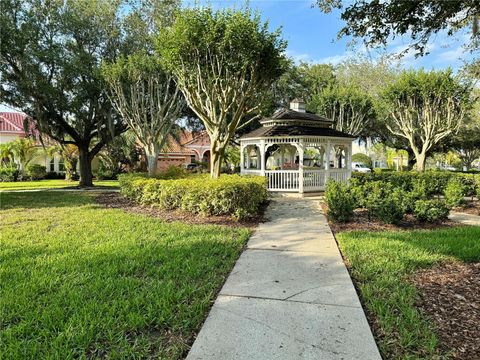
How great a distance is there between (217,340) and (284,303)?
98cm

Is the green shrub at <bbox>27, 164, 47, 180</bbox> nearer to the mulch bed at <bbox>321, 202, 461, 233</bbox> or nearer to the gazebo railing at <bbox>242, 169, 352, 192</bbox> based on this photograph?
the gazebo railing at <bbox>242, 169, 352, 192</bbox>

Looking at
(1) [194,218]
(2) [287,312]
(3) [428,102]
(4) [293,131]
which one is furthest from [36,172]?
(3) [428,102]

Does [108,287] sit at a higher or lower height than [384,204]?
lower

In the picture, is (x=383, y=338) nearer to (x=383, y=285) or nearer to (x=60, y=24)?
(x=383, y=285)

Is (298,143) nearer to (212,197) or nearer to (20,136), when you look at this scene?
(212,197)

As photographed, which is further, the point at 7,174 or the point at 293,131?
the point at 7,174

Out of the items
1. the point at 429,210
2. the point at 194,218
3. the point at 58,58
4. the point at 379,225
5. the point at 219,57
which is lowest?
the point at 379,225

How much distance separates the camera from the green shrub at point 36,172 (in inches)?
1056

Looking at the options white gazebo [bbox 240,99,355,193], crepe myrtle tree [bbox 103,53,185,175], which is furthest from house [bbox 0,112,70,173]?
white gazebo [bbox 240,99,355,193]

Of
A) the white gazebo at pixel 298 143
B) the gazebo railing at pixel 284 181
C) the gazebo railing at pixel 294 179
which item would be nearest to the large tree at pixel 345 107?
the white gazebo at pixel 298 143

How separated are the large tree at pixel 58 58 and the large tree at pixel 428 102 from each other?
699 inches

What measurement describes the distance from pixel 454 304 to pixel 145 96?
15618mm

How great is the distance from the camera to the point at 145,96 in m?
16.2

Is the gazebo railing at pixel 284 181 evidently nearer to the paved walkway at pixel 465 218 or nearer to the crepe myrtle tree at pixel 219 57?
the crepe myrtle tree at pixel 219 57
